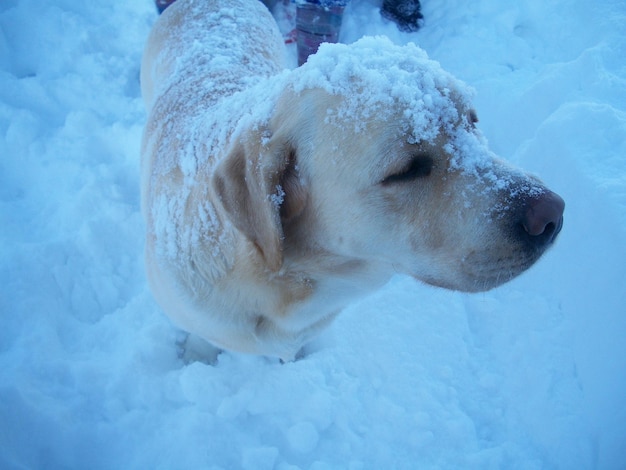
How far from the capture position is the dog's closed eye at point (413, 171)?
1444 mm

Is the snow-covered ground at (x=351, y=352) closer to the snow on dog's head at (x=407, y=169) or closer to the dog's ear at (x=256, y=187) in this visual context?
the snow on dog's head at (x=407, y=169)

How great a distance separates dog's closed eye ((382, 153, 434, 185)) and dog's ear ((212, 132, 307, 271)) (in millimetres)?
396

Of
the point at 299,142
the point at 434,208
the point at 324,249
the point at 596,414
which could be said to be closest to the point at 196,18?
the point at 299,142

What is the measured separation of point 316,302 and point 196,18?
2231mm

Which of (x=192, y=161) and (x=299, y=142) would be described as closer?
(x=299, y=142)

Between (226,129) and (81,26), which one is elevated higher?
(226,129)

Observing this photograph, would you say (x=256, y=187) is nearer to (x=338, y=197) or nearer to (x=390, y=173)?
(x=338, y=197)

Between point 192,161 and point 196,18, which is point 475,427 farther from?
point 196,18

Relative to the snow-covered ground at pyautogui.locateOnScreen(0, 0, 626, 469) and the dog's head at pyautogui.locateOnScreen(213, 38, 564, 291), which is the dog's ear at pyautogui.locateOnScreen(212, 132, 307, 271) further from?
the snow-covered ground at pyautogui.locateOnScreen(0, 0, 626, 469)

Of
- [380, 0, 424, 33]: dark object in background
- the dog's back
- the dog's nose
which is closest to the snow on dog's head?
the dog's nose

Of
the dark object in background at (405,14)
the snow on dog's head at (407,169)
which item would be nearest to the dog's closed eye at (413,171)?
the snow on dog's head at (407,169)

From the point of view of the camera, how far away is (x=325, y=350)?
8.59ft

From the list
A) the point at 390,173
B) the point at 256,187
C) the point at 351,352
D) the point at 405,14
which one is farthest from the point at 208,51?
the point at 405,14

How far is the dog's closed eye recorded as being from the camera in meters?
1.44
